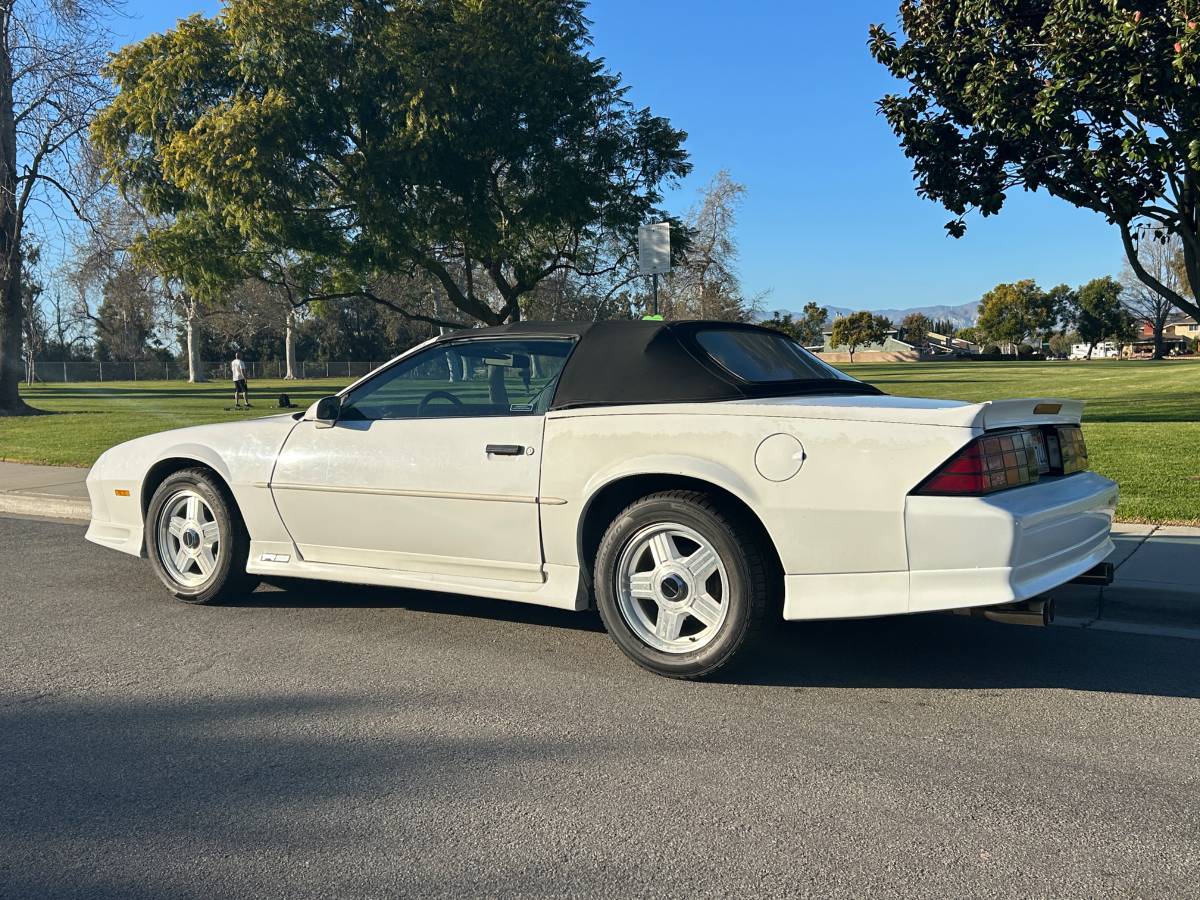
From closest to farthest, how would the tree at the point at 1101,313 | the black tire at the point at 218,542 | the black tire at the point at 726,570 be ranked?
the black tire at the point at 726,570, the black tire at the point at 218,542, the tree at the point at 1101,313

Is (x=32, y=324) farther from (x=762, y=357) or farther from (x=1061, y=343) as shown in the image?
(x=1061, y=343)

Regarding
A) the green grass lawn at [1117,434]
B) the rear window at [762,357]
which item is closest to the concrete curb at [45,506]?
the green grass lawn at [1117,434]

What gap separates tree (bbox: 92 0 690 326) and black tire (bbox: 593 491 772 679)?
44.7 ft

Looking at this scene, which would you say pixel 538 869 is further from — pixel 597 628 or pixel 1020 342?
pixel 1020 342

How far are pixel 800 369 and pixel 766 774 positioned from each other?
231cm

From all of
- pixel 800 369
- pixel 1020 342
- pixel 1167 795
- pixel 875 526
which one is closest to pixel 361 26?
pixel 800 369

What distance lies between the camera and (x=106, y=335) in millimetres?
86562

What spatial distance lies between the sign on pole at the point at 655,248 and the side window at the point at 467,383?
402cm

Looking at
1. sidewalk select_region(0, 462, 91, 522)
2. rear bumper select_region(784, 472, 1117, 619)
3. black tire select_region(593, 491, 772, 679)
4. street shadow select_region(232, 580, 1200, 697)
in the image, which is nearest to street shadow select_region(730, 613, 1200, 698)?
street shadow select_region(232, 580, 1200, 697)

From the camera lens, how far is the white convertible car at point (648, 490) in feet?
12.6

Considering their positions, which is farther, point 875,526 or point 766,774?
point 875,526

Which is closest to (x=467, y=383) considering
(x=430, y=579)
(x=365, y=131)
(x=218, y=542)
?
(x=430, y=579)

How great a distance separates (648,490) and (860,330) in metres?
110

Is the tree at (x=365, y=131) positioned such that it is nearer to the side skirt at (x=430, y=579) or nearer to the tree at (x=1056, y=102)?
the tree at (x=1056, y=102)
